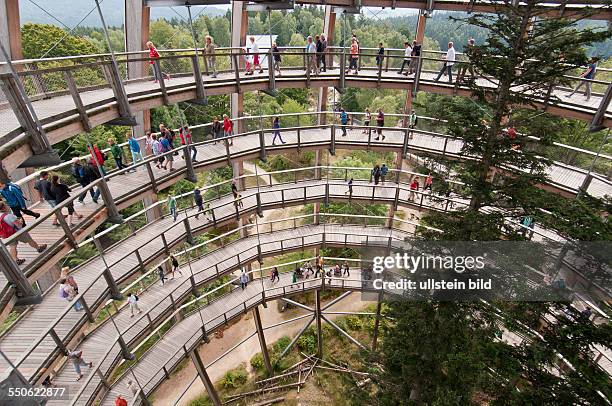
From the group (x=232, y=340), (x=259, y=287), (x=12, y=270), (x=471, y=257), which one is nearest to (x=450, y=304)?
(x=471, y=257)

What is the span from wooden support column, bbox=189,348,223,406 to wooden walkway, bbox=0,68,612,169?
9873 millimetres

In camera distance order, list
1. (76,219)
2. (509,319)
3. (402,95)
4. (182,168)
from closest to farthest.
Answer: (509,319), (76,219), (182,168), (402,95)

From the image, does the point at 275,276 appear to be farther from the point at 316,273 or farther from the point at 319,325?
the point at 319,325

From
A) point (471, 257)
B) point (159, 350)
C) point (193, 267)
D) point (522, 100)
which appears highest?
point (522, 100)

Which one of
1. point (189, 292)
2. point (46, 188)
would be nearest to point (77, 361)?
point (46, 188)

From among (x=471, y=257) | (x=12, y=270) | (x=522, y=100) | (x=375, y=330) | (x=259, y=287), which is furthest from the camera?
(x=375, y=330)

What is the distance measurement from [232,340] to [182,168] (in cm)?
1173

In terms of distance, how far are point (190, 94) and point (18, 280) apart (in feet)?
26.5

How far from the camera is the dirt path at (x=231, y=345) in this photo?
716 inches

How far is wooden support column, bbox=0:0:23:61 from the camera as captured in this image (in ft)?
34.9

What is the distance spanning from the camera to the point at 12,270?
7102mm

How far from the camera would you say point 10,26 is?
35.4ft

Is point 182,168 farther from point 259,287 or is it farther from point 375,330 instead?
point 375,330

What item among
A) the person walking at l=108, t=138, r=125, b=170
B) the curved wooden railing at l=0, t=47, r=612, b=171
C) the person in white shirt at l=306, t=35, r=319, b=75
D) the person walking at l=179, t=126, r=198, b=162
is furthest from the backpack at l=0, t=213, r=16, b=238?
the person in white shirt at l=306, t=35, r=319, b=75
